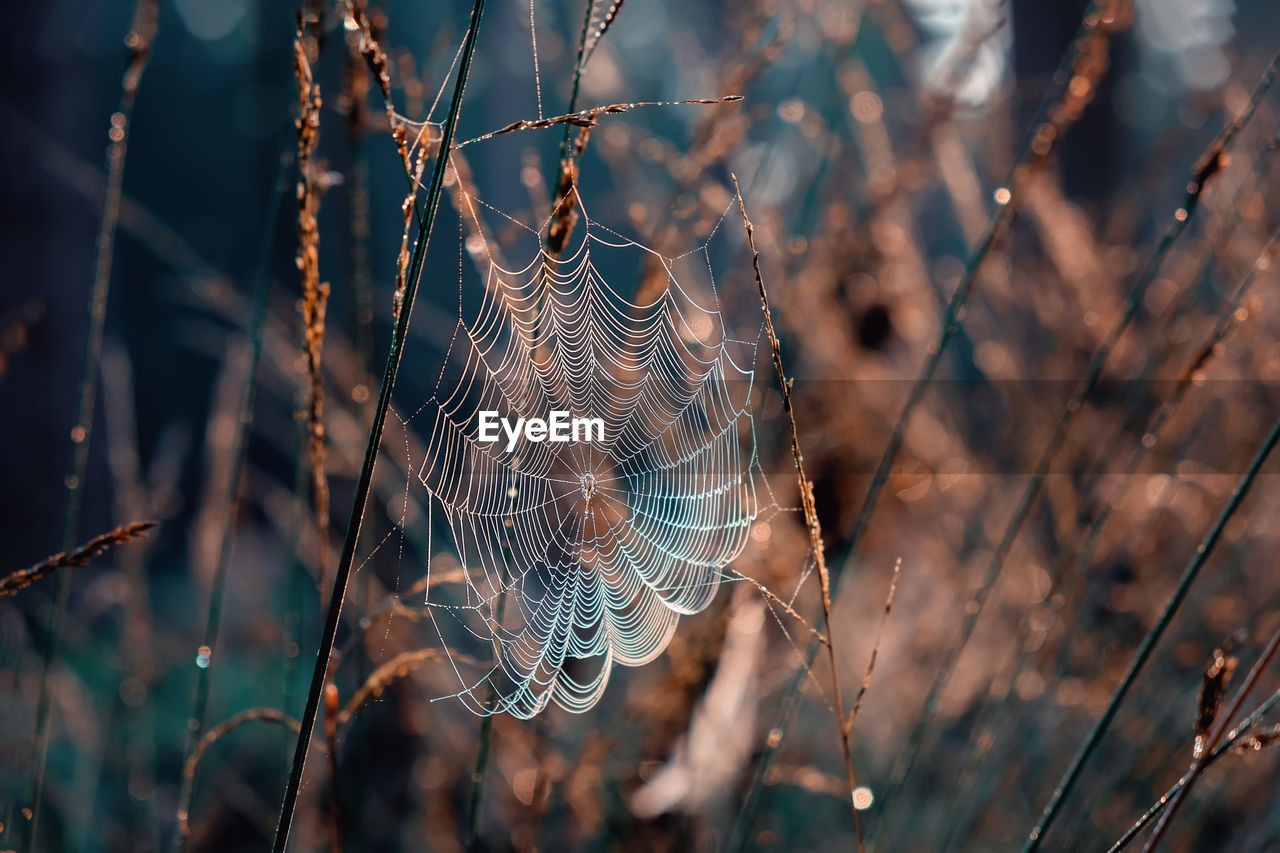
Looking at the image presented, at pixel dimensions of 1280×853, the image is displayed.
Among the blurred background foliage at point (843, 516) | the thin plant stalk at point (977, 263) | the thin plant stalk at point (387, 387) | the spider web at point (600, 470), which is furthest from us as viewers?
the spider web at point (600, 470)

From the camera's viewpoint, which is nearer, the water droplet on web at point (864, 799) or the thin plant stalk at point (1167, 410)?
the thin plant stalk at point (1167, 410)

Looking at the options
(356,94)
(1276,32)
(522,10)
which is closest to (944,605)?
(356,94)

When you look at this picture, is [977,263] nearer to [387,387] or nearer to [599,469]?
[387,387]

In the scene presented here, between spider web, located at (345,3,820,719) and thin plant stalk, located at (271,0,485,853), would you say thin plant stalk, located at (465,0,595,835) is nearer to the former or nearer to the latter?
thin plant stalk, located at (271,0,485,853)

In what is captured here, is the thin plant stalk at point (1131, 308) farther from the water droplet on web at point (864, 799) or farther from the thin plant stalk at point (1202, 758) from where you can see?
the water droplet on web at point (864, 799)

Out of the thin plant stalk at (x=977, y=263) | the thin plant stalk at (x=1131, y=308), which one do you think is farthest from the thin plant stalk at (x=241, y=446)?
the thin plant stalk at (x=1131, y=308)

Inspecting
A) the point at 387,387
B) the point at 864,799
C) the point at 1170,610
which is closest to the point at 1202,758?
the point at 1170,610

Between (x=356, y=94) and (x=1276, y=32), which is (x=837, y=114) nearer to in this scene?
(x=356, y=94)

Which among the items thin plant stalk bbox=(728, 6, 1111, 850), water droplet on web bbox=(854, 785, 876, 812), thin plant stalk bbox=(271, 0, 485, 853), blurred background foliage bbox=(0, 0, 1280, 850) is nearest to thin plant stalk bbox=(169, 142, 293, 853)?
blurred background foliage bbox=(0, 0, 1280, 850)

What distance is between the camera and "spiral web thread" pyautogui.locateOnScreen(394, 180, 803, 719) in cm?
126

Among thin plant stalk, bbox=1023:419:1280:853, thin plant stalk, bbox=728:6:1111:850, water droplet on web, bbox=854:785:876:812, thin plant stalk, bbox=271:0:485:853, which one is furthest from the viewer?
water droplet on web, bbox=854:785:876:812

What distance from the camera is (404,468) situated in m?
1.61

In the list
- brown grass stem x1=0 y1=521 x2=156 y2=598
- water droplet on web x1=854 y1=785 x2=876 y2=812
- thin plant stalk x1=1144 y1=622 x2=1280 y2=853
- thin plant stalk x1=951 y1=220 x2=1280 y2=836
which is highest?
thin plant stalk x1=951 y1=220 x2=1280 y2=836

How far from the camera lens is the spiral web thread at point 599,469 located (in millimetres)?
1265
